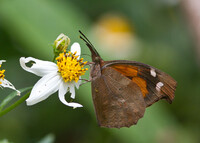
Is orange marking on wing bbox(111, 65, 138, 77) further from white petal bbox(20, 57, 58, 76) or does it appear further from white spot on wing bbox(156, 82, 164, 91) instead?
white petal bbox(20, 57, 58, 76)

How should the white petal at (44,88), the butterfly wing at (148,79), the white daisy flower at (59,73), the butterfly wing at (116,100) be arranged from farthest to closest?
the butterfly wing at (148,79)
the butterfly wing at (116,100)
the white daisy flower at (59,73)
the white petal at (44,88)

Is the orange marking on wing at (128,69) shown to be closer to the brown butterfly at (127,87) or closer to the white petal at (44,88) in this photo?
the brown butterfly at (127,87)

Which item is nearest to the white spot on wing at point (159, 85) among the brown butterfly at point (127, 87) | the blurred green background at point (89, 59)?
the brown butterfly at point (127, 87)

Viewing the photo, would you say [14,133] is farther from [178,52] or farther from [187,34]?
[187,34]

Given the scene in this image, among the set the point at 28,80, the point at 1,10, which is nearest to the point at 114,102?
the point at 28,80

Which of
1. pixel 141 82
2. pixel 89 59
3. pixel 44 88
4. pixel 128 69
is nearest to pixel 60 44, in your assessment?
pixel 44 88

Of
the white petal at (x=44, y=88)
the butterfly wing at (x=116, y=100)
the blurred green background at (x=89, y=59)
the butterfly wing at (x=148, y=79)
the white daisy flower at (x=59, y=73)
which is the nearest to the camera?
the white petal at (x=44, y=88)
